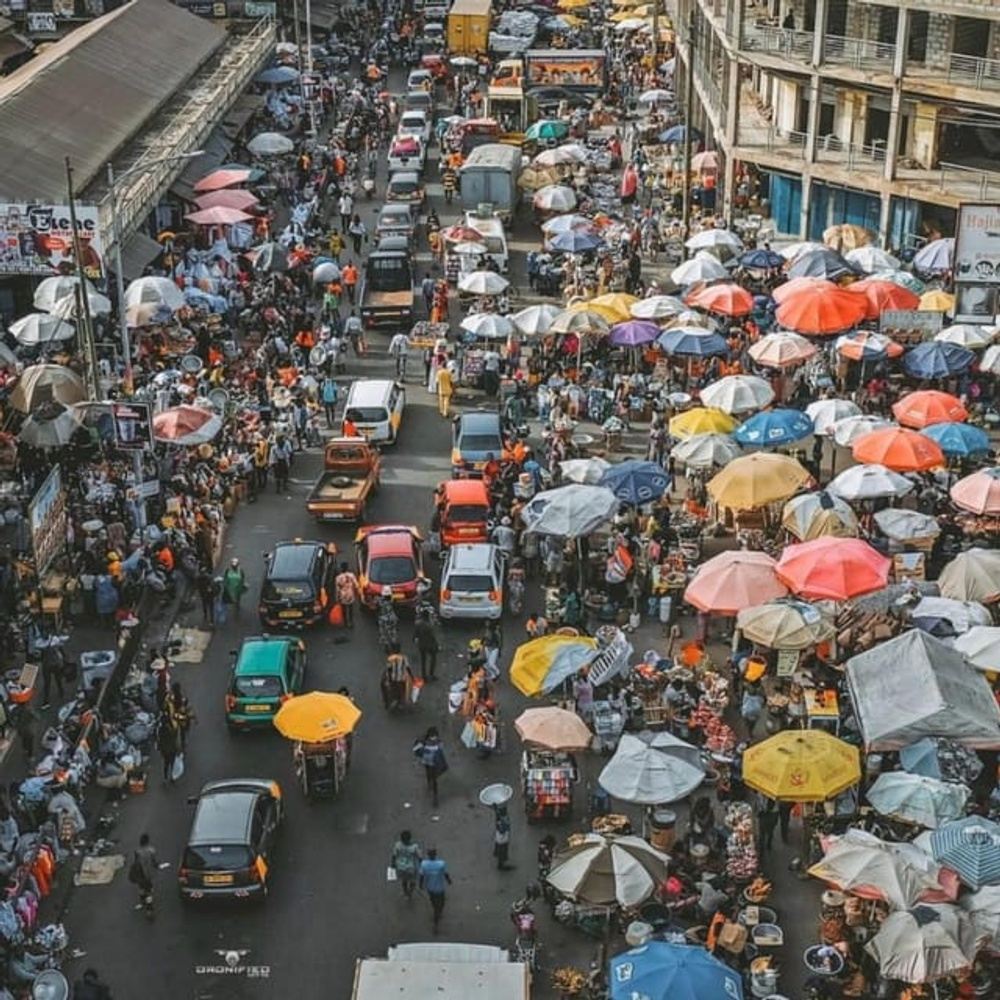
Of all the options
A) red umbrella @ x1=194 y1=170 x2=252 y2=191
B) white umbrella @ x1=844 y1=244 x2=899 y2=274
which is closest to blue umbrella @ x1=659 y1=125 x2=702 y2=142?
red umbrella @ x1=194 y1=170 x2=252 y2=191

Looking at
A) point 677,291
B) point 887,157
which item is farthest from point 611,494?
point 887,157

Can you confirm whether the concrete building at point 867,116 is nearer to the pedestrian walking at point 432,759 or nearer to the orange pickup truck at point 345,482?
the orange pickup truck at point 345,482

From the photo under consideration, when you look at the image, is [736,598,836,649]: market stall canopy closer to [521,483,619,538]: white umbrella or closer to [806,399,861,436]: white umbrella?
[521,483,619,538]: white umbrella

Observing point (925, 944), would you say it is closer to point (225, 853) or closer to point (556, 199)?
point (225, 853)

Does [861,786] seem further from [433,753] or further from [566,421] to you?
[566,421]

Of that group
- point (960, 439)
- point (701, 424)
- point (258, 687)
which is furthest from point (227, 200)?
point (258, 687)

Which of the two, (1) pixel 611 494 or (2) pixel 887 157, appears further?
(2) pixel 887 157

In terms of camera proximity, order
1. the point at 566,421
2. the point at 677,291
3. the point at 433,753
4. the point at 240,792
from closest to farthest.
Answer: the point at 240,792
the point at 433,753
the point at 566,421
the point at 677,291

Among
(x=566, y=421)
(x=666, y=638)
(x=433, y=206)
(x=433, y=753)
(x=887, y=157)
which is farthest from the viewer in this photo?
(x=433, y=206)

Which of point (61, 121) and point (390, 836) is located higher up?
point (61, 121)
